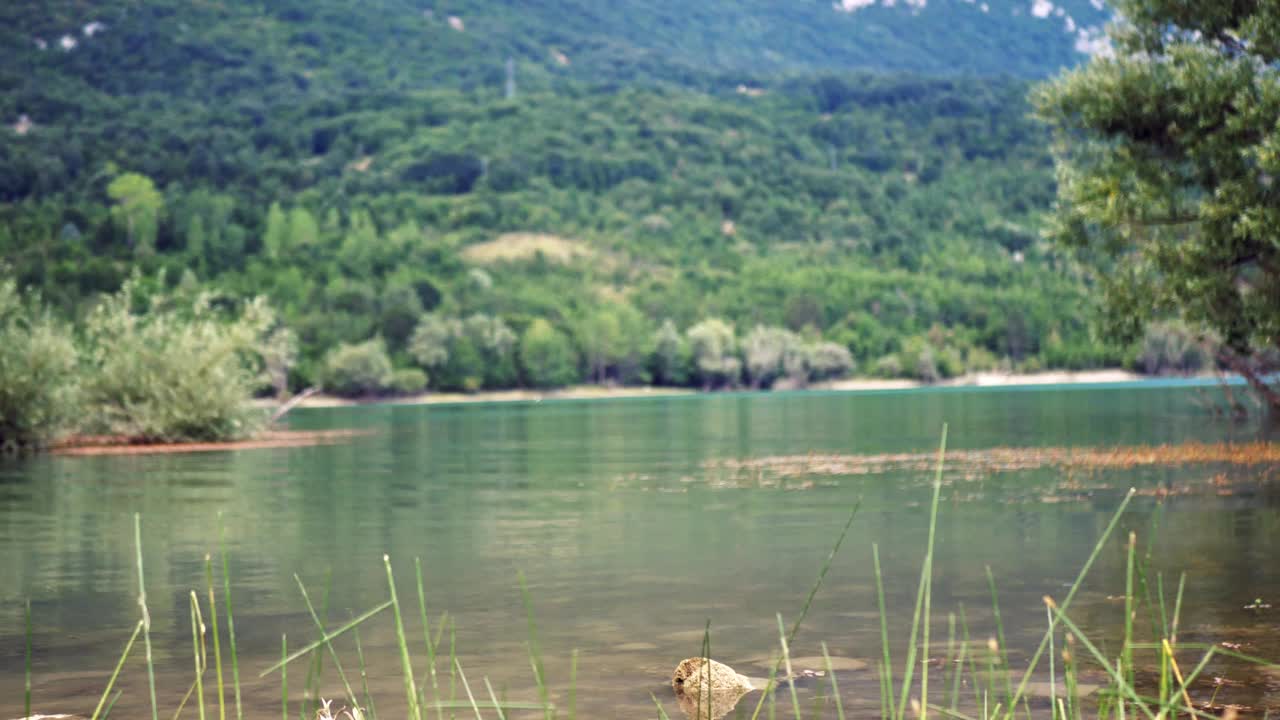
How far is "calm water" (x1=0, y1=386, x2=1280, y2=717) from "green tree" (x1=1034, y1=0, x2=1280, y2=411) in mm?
3897

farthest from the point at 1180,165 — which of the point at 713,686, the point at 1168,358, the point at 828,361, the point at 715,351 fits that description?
the point at 828,361

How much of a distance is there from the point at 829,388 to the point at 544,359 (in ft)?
116

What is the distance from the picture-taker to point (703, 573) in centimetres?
1794

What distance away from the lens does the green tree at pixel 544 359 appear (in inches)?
6353

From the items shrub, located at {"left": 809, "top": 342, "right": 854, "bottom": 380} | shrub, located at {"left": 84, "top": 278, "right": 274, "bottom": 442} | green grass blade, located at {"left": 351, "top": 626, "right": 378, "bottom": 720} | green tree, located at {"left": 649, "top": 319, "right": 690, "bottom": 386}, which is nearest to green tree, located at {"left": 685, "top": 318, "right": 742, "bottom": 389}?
green tree, located at {"left": 649, "top": 319, "right": 690, "bottom": 386}

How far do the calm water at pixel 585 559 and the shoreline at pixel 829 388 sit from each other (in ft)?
373

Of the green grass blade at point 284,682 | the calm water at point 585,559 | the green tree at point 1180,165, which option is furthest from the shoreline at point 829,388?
the green grass blade at point 284,682

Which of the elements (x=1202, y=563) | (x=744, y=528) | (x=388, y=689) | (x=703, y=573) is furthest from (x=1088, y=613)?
(x=744, y=528)

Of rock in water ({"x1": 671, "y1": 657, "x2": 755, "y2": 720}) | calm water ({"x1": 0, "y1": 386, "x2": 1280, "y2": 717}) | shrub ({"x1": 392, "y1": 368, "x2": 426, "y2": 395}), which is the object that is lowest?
calm water ({"x1": 0, "y1": 386, "x2": 1280, "y2": 717})

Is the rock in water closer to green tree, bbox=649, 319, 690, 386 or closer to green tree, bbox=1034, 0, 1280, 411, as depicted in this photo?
green tree, bbox=1034, 0, 1280, 411

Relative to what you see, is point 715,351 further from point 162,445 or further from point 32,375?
point 32,375

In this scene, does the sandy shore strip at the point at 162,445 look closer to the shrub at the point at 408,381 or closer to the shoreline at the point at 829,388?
the shrub at the point at 408,381

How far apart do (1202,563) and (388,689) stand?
10.2m

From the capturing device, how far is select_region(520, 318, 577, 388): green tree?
529 ft
